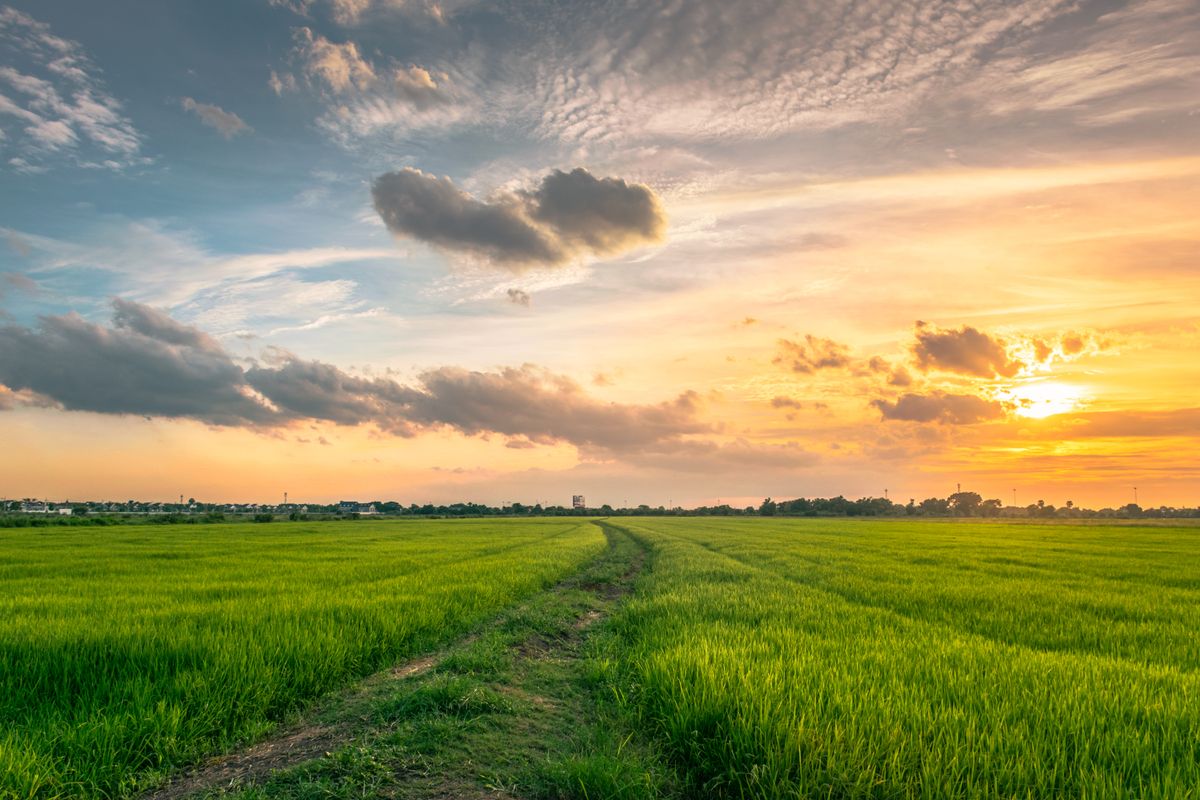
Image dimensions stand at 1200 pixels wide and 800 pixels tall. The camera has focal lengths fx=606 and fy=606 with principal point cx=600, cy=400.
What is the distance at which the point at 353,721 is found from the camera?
692cm

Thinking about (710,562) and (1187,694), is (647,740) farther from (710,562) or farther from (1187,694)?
(710,562)

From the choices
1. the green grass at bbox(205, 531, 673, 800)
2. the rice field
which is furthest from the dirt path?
the rice field

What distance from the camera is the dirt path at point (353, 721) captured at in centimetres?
542

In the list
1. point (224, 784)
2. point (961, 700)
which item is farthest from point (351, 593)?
point (961, 700)

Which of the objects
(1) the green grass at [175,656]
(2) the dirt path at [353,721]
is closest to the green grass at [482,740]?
(2) the dirt path at [353,721]

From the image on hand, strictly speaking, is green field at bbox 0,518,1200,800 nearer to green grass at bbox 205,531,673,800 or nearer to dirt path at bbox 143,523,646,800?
green grass at bbox 205,531,673,800

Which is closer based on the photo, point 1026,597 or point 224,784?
point 224,784

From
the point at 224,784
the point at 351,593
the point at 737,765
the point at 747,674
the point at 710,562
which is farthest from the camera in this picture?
the point at 710,562

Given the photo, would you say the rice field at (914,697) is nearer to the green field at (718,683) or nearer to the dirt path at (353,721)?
the green field at (718,683)

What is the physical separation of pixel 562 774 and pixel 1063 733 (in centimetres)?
426

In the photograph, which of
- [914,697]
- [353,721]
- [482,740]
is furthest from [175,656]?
[914,697]

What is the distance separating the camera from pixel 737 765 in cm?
501

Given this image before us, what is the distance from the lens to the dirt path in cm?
542

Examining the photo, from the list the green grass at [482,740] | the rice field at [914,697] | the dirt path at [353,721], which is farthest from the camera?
the dirt path at [353,721]
